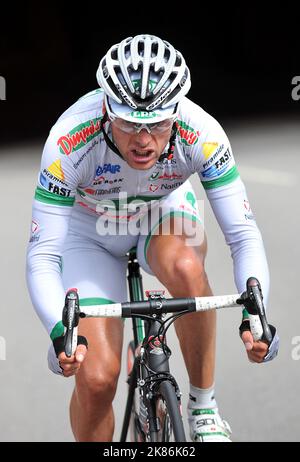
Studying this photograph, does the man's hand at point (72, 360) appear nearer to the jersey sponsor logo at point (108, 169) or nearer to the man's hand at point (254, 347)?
the man's hand at point (254, 347)

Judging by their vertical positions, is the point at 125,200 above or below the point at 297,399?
above

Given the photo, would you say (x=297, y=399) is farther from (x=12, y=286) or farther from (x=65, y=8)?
(x=65, y=8)

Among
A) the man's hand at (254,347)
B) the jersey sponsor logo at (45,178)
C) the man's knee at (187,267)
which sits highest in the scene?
the jersey sponsor logo at (45,178)

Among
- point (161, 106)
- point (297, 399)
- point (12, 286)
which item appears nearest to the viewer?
point (161, 106)

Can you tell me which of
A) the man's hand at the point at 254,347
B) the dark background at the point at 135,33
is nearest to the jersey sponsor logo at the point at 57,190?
the man's hand at the point at 254,347

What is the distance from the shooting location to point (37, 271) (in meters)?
4.48

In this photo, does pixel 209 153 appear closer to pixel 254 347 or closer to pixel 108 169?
pixel 108 169

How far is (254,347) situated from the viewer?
160 inches

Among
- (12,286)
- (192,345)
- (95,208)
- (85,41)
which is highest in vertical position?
(85,41)

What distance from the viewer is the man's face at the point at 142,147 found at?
4.33m

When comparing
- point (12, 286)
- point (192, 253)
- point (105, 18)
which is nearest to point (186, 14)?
point (105, 18)

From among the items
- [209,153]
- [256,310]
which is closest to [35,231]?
[209,153]

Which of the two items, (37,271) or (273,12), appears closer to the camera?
(37,271)

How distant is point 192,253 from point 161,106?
0.78 m
